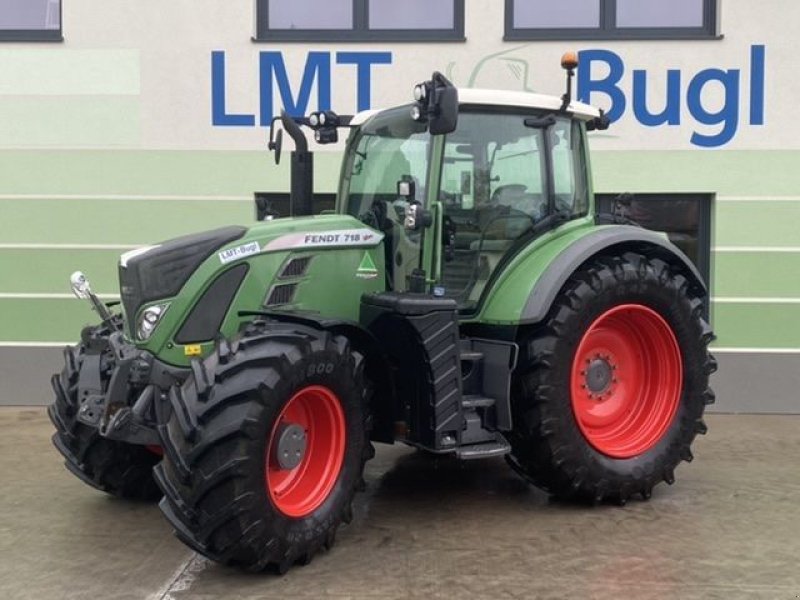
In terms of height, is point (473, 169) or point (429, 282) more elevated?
point (473, 169)

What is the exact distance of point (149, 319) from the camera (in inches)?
167

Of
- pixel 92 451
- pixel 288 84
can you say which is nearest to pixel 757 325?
pixel 288 84

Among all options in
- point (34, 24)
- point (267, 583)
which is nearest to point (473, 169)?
point (267, 583)

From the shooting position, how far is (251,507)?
3.70 meters

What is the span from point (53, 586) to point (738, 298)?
19.3 feet

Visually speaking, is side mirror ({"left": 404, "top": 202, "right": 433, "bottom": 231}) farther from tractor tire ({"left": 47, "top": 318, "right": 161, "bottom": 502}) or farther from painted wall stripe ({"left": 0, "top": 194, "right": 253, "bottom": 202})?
painted wall stripe ({"left": 0, "top": 194, "right": 253, "bottom": 202})

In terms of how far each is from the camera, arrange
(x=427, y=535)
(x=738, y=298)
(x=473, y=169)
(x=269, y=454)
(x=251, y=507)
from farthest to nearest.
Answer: (x=738, y=298) < (x=473, y=169) < (x=427, y=535) < (x=269, y=454) < (x=251, y=507)

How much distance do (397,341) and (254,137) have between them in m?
3.71

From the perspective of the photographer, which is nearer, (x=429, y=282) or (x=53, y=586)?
(x=53, y=586)

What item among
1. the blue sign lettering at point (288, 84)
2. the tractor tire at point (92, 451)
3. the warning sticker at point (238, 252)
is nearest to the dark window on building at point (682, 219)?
the blue sign lettering at point (288, 84)

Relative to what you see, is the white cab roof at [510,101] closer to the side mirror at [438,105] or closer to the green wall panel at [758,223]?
the side mirror at [438,105]

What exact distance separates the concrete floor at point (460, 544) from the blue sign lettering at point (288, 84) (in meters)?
3.33

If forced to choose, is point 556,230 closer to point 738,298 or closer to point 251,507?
point 251,507

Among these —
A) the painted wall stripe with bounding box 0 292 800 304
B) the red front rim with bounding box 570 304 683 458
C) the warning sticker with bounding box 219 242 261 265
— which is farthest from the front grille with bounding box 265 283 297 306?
the painted wall stripe with bounding box 0 292 800 304
